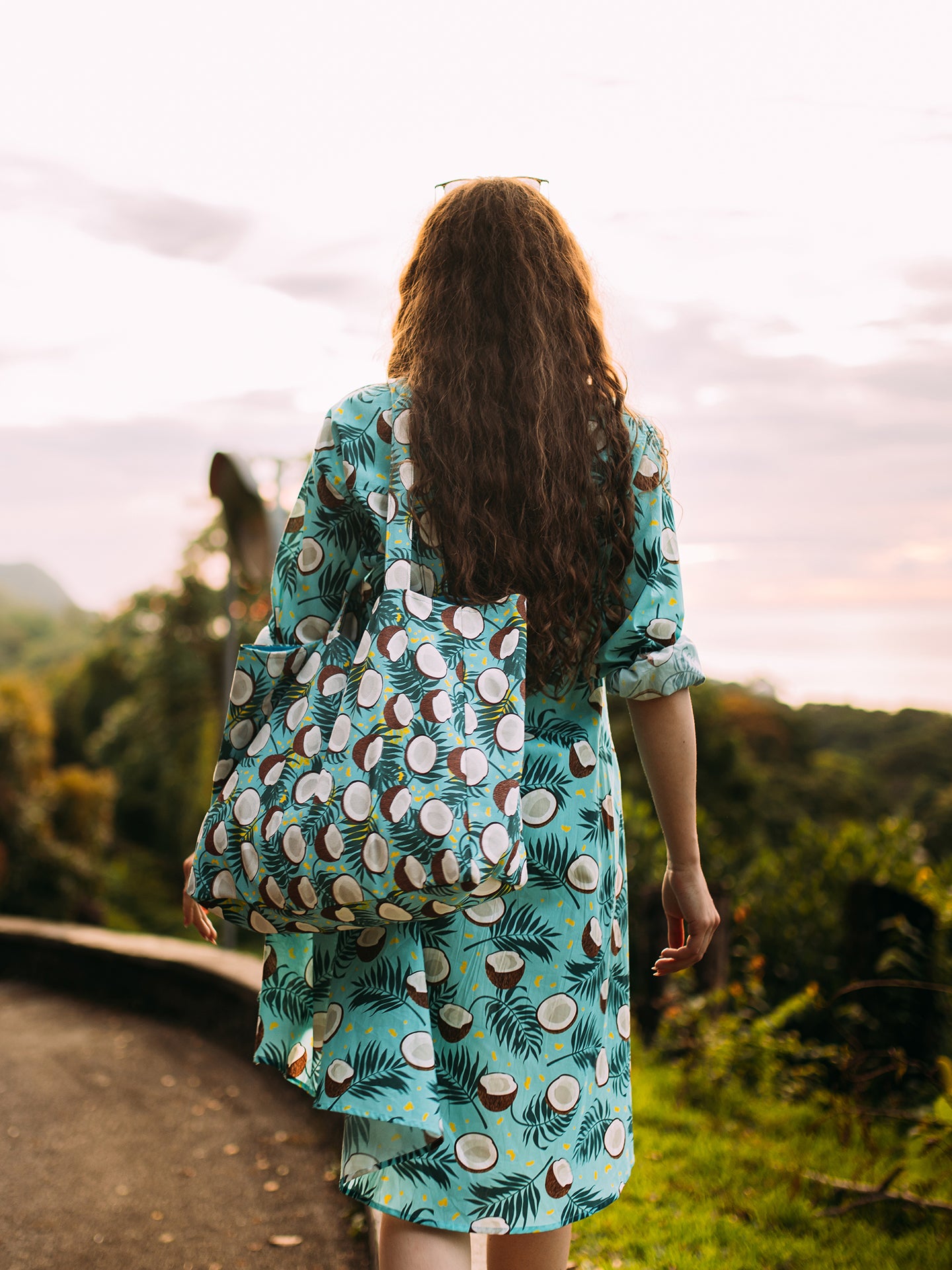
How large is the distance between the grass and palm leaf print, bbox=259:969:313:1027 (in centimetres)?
128

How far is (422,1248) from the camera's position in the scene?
138cm

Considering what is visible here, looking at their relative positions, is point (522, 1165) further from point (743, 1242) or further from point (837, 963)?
point (837, 963)

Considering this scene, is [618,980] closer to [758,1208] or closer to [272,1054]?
[272,1054]

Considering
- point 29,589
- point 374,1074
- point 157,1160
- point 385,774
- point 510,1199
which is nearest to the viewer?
point 385,774

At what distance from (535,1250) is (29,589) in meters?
90.8

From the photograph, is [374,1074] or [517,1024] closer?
[374,1074]

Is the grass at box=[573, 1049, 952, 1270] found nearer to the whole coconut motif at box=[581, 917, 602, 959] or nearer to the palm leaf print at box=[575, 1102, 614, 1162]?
the palm leaf print at box=[575, 1102, 614, 1162]

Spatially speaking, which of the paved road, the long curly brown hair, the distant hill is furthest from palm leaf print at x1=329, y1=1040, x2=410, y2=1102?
the distant hill

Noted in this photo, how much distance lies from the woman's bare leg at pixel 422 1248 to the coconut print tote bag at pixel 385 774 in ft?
1.54

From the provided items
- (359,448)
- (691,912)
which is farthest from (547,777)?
(359,448)

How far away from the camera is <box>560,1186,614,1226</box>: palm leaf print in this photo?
146 centimetres

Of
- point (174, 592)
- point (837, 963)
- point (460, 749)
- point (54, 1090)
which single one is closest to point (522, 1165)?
point (460, 749)

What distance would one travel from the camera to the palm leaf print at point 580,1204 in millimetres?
A: 1457

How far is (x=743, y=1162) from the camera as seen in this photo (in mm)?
3039
